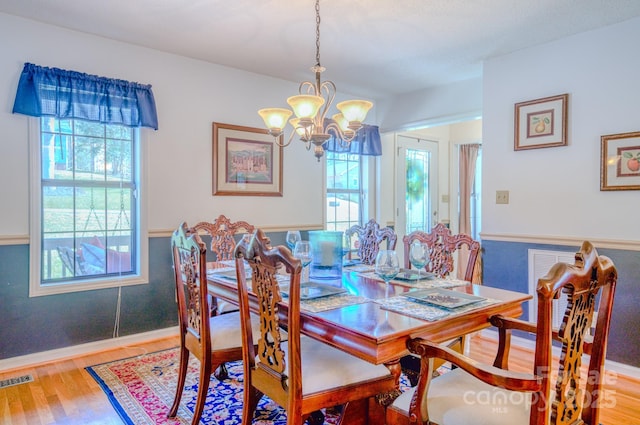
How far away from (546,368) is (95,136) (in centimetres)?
328

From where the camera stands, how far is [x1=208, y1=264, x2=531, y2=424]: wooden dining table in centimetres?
132

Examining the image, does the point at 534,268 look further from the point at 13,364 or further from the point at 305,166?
the point at 13,364

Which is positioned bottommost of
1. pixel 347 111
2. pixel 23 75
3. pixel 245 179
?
pixel 245 179

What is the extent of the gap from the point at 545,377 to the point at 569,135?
8.36ft

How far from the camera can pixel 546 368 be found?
3.47 ft

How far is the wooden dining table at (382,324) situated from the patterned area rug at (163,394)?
72 centimetres

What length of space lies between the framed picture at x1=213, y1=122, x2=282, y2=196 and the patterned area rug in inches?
60.9

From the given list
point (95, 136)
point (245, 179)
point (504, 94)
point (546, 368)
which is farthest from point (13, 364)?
point (504, 94)

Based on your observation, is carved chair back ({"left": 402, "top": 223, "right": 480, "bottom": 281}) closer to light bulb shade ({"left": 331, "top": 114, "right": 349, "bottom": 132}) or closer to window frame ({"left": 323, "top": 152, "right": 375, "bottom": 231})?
light bulb shade ({"left": 331, "top": 114, "right": 349, "bottom": 132})

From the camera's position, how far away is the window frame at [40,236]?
2793mm

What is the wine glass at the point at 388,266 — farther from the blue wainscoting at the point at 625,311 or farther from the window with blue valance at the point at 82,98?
the window with blue valance at the point at 82,98

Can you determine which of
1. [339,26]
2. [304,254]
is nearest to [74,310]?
[304,254]

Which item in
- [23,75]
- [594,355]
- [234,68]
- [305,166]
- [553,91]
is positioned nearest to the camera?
[594,355]

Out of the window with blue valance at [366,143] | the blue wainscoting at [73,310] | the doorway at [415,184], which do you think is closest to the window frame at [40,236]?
the blue wainscoting at [73,310]
